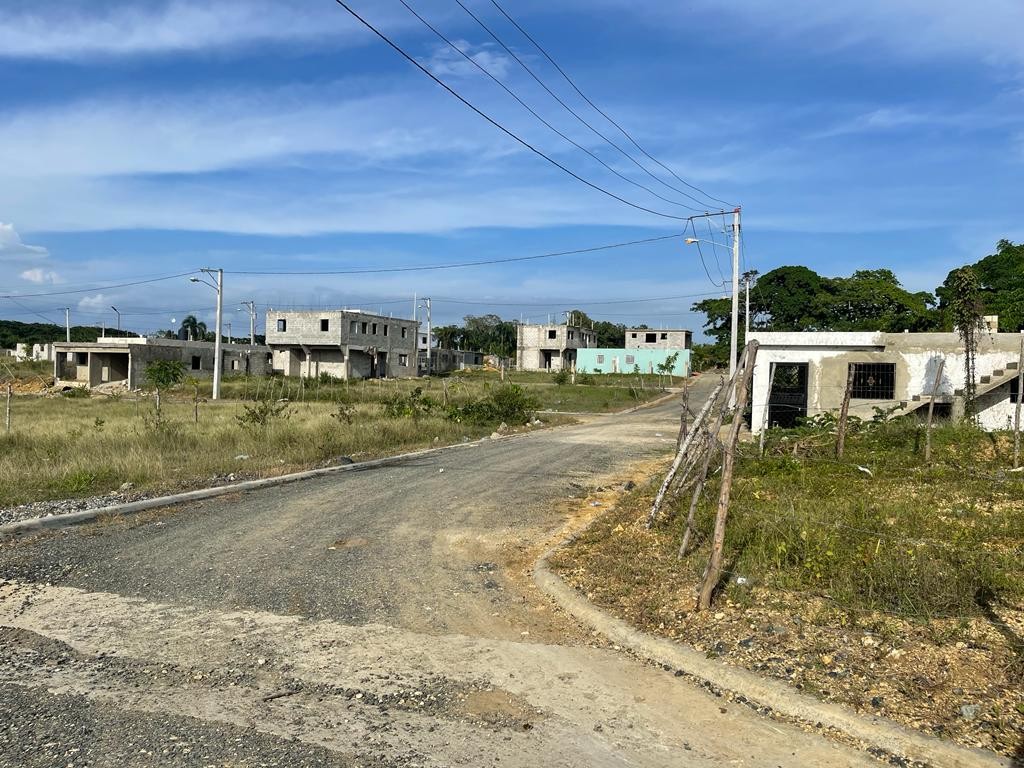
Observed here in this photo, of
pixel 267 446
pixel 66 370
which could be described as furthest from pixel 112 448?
pixel 66 370

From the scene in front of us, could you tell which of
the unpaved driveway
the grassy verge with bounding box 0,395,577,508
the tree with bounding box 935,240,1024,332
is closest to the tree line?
the tree with bounding box 935,240,1024,332

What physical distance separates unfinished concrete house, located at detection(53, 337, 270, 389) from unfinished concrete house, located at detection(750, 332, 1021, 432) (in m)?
44.4

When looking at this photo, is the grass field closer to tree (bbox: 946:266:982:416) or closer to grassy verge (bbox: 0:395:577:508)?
grassy verge (bbox: 0:395:577:508)

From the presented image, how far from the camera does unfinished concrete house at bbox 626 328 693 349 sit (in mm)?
86312

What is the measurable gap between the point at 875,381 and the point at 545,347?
63796 mm

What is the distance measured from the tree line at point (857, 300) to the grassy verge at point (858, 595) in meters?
49.9

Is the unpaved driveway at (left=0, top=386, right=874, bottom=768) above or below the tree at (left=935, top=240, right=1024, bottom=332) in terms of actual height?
below

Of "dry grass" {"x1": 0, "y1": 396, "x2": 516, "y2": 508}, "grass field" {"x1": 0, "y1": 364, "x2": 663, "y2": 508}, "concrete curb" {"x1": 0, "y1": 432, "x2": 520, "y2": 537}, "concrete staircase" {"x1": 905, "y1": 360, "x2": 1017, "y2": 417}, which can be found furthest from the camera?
"concrete staircase" {"x1": 905, "y1": 360, "x2": 1017, "y2": 417}

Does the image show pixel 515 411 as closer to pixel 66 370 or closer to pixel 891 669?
pixel 891 669

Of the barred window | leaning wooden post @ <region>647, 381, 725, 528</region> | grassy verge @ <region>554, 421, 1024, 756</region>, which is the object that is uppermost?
the barred window

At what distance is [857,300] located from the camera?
6081cm

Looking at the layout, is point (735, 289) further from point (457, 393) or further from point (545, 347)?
point (545, 347)

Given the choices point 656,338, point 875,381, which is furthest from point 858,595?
point 656,338

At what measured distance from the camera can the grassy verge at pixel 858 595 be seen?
15.0 feet
